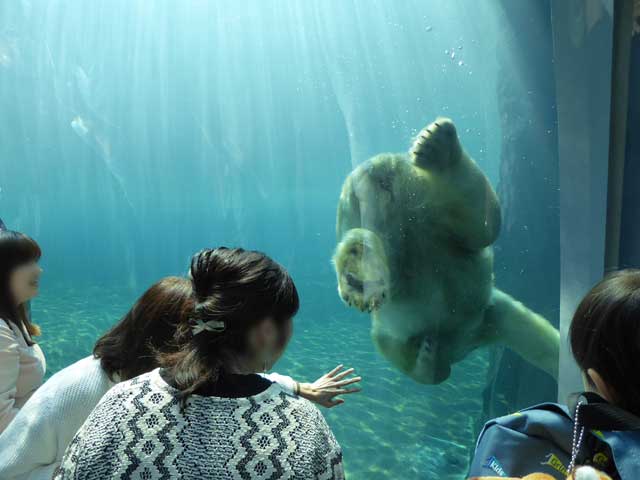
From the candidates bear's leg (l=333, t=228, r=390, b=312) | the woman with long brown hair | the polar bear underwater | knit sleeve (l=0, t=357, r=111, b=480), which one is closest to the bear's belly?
the polar bear underwater

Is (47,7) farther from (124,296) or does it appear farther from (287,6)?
(124,296)

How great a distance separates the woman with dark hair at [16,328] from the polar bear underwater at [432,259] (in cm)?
154

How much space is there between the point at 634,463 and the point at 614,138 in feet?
4.96

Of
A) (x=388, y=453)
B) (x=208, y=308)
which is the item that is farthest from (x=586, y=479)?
(x=388, y=453)

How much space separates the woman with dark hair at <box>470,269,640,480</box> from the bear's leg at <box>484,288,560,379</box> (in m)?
2.12

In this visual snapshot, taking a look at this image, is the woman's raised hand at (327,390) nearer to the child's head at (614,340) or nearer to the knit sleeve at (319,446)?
the knit sleeve at (319,446)

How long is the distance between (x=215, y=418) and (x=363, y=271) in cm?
192

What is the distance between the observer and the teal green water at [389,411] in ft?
14.6

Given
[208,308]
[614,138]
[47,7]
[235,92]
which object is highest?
[47,7]

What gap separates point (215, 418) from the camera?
2.56 feet

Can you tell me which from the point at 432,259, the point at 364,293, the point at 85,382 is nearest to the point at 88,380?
the point at 85,382

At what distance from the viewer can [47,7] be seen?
88.1ft

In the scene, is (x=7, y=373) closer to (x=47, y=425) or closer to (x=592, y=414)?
(x=47, y=425)

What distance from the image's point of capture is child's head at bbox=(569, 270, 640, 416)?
76cm
